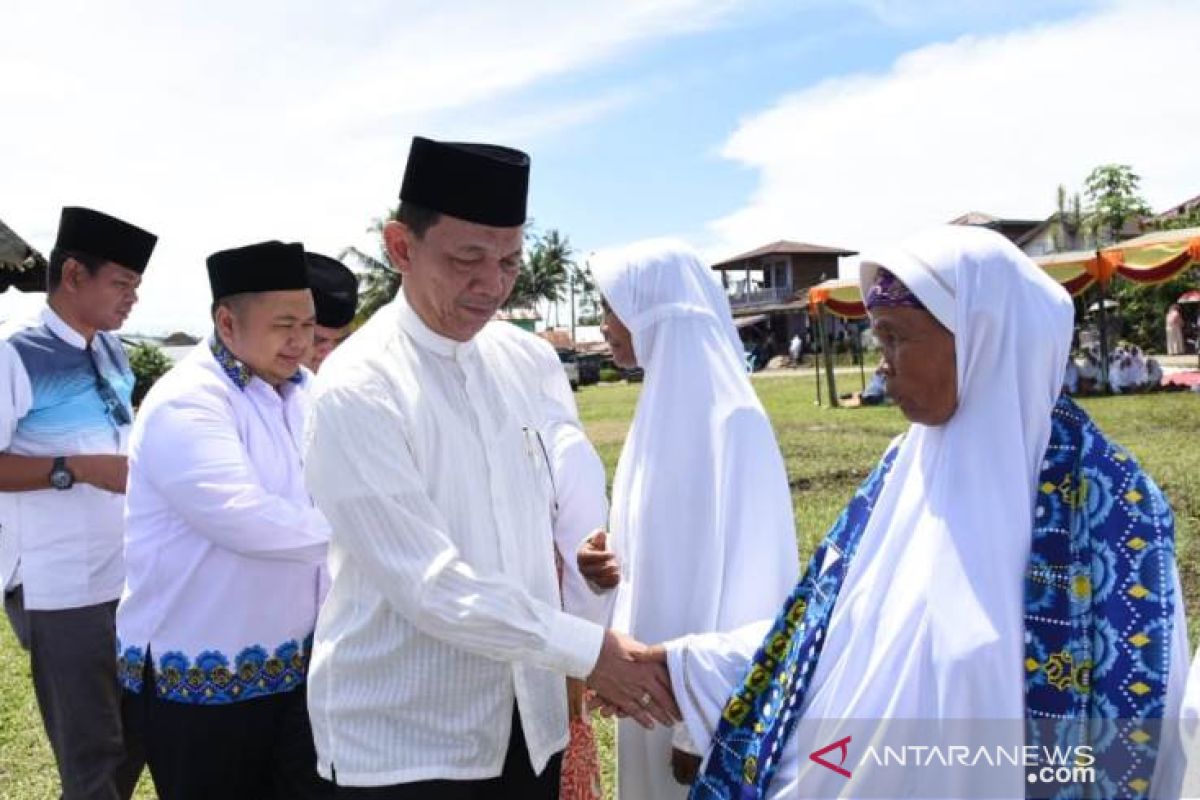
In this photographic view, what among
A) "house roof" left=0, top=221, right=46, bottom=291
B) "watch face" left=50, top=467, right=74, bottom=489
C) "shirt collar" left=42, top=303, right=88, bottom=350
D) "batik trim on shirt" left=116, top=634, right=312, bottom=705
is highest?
"house roof" left=0, top=221, right=46, bottom=291

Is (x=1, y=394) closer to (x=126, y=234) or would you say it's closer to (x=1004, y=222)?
(x=126, y=234)

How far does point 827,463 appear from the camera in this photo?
1097cm

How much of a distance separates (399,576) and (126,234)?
7.06 ft

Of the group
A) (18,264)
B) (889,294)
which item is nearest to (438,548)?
(889,294)

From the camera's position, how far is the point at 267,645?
2.69m

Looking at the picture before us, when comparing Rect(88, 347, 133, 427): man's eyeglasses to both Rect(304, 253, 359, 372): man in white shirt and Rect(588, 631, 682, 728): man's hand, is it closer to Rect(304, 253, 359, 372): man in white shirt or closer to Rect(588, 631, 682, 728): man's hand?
Rect(304, 253, 359, 372): man in white shirt

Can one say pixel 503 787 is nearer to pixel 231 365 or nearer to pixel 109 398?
pixel 231 365

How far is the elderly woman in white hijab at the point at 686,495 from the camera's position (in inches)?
97.3

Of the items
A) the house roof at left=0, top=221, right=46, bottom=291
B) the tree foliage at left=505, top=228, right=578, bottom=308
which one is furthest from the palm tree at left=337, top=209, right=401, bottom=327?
the house roof at left=0, top=221, right=46, bottom=291

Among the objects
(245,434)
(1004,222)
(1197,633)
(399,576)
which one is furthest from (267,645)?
(1004,222)

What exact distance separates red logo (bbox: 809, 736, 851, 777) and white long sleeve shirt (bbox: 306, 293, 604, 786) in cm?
47

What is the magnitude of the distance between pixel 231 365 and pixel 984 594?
2.11 meters

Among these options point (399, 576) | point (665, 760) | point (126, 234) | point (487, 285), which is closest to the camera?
point (399, 576)

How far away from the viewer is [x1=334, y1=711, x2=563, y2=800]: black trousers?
202 centimetres
